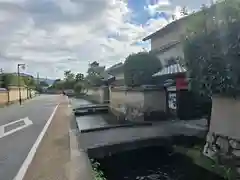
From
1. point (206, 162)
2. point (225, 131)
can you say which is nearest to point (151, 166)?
point (206, 162)

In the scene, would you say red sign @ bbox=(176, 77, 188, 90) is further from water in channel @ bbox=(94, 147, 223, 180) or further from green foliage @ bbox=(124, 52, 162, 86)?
water in channel @ bbox=(94, 147, 223, 180)

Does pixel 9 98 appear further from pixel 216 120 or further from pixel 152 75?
pixel 216 120

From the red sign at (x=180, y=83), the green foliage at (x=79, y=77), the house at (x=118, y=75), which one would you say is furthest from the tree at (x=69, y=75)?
the red sign at (x=180, y=83)

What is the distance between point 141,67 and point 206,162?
951 centimetres

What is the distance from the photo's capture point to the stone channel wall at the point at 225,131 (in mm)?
7699

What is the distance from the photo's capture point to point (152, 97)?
15766mm

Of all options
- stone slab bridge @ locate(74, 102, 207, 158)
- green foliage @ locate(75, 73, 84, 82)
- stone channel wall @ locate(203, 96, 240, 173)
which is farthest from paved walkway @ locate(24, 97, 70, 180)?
green foliage @ locate(75, 73, 84, 82)

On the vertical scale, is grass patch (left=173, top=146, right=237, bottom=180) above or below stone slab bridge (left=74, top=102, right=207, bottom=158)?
below

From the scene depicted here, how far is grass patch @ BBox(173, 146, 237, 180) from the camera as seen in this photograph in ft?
24.8

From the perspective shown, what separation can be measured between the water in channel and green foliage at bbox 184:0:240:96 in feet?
8.29

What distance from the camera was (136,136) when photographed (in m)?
11.0

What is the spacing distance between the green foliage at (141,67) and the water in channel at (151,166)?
7.33m

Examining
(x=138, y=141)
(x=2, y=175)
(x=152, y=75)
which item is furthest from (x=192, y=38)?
(x=152, y=75)

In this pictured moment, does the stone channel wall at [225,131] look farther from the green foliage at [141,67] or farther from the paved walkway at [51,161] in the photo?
the green foliage at [141,67]
